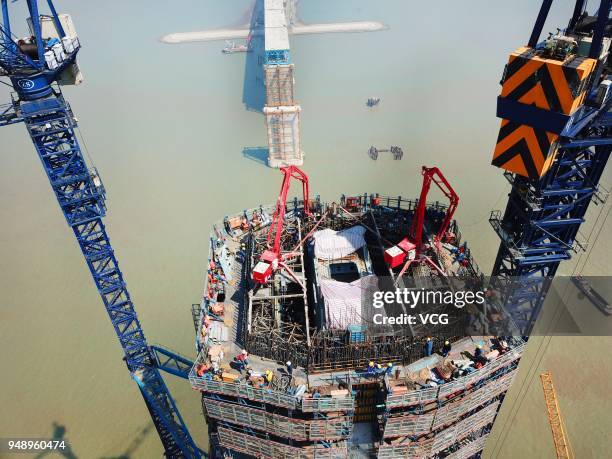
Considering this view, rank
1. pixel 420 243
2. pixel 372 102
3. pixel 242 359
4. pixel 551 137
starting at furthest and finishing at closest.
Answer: pixel 372 102 < pixel 420 243 < pixel 242 359 < pixel 551 137

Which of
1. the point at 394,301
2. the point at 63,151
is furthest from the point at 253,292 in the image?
the point at 63,151

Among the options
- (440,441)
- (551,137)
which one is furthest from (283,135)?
(440,441)

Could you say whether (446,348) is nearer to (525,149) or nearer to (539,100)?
(525,149)

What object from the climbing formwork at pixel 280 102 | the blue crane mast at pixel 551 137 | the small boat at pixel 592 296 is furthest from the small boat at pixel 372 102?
the blue crane mast at pixel 551 137

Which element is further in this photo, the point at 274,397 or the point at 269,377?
the point at 269,377

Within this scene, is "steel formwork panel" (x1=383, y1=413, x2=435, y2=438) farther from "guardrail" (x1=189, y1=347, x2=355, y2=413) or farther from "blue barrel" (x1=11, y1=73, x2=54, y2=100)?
"blue barrel" (x1=11, y1=73, x2=54, y2=100)

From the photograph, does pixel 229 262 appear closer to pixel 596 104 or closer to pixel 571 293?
pixel 596 104
